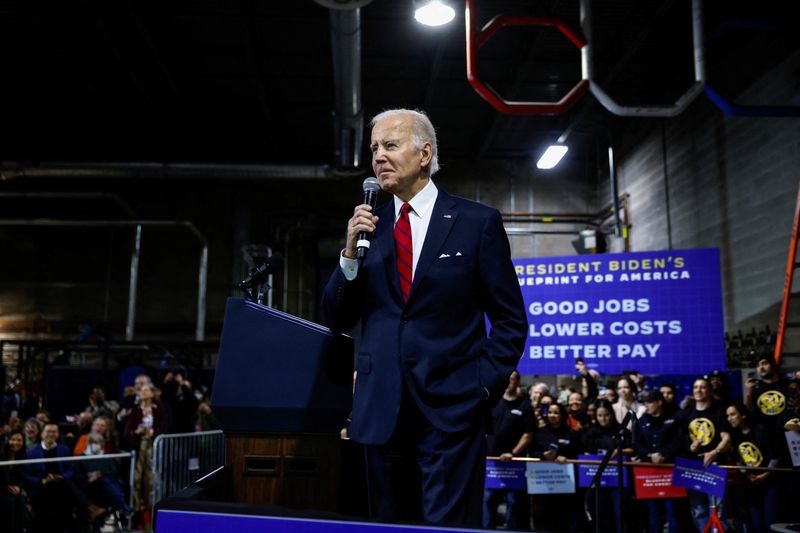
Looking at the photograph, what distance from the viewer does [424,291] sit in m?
1.58

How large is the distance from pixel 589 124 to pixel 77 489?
32.8ft

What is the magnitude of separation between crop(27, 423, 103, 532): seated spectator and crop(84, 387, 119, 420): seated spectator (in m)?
2.23

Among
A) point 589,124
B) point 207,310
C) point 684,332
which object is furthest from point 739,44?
point 207,310

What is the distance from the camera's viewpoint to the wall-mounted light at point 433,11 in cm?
576

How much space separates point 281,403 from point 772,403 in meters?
5.45

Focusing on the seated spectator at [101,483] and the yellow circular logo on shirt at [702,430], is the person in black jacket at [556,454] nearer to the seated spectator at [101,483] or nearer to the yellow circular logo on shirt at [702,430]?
the yellow circular logo on shirt at [702,430]

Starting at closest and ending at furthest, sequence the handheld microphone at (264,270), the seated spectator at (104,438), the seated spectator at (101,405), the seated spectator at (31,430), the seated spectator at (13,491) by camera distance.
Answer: the handheld microphone at (264,270), the seated spectator at (13,491), the seated spectator at (31,430), the seated spectator at (104,438), the seated spectator at (101,405)

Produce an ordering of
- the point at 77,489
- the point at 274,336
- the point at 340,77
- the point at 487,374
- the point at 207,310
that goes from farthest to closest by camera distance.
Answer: the point at 207,310
the point at 340,77
the point at 77,489
the point at 274,336
the point at 487,374

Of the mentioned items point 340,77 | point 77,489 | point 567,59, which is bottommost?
point 77,489

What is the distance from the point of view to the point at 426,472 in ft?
4.86

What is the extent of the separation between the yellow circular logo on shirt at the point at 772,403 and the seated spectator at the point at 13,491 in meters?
6.23

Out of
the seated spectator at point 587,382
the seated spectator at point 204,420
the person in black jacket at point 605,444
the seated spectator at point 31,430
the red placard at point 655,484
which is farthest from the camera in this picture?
the seated spectator at point 204,420

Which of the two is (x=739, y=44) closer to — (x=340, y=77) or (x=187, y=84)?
(x=340, y=77)

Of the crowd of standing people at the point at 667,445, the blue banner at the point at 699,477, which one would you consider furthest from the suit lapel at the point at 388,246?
the blue banner at the point at 699,477
